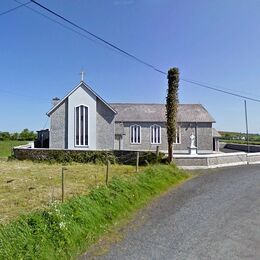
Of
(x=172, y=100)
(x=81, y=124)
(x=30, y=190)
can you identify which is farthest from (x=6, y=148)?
(x=30, y=190)

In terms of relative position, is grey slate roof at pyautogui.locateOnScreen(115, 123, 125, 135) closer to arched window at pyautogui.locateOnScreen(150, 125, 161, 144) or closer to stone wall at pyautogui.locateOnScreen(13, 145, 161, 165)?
arched window at pyautogui.locateOnScreen(150, 125, 161, 144)

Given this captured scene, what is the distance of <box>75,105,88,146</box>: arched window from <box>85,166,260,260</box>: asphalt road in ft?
59.1

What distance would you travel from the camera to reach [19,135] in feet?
247

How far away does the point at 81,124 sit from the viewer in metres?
30.0

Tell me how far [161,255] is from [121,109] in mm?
35731

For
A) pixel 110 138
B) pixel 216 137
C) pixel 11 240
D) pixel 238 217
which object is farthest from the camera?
pixel 216 137

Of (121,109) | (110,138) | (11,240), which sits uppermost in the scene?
(121,109)

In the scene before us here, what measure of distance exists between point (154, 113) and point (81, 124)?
1301 cm

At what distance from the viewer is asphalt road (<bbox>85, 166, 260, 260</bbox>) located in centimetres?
631

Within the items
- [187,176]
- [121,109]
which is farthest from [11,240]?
[121,109]

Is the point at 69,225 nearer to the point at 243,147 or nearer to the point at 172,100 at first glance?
the point at 172,100

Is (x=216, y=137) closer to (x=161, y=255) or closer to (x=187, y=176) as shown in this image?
(x=187, y=176)

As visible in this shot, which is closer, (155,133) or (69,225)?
(69,225)

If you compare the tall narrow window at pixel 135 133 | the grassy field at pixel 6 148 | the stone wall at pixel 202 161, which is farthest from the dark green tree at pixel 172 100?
the grassy field at pixel 6 148
